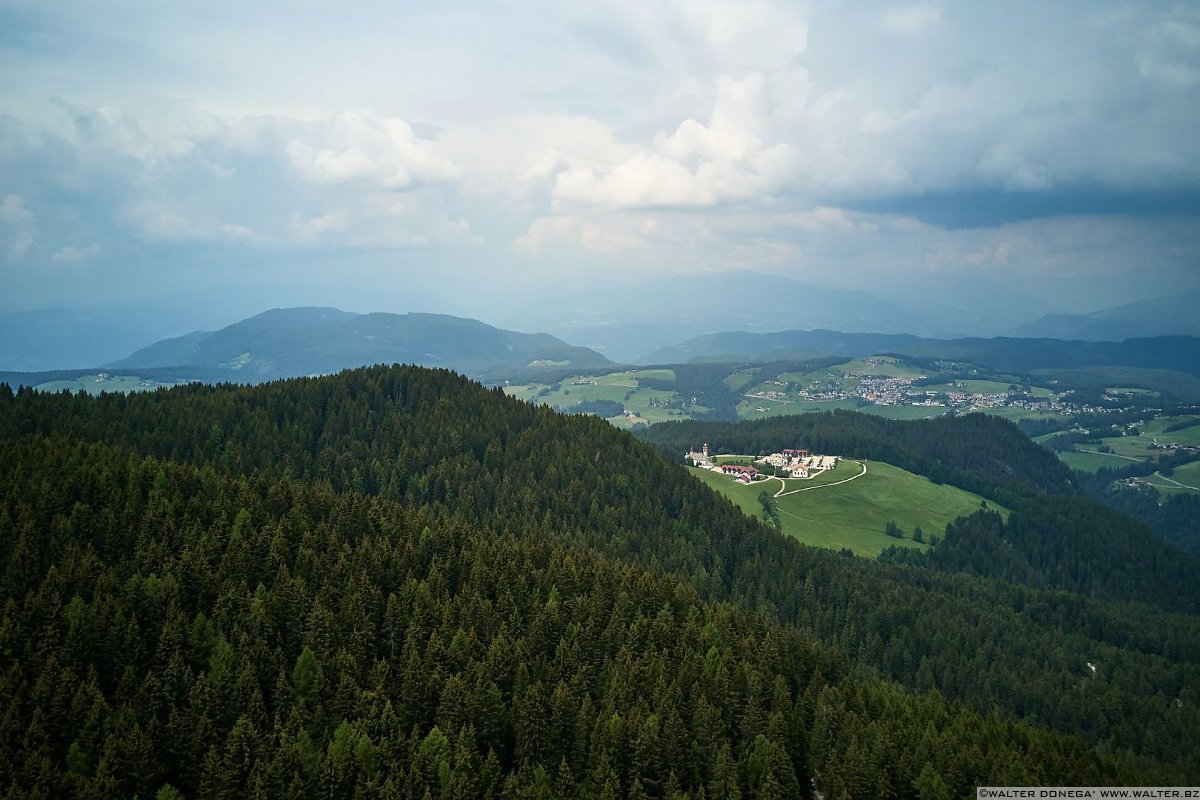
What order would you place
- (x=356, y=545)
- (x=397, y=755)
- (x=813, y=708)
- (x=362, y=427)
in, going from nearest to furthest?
(x=397, y=755), (x=813, y=708), (x=356, y=545), (x=362, y=427)

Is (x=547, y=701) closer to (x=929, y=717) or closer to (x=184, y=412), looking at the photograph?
(x=929, y=717)

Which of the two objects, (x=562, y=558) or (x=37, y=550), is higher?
(x=37, y=550)

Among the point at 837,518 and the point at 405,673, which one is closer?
the point at 405,673

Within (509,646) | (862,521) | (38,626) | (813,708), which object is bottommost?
(862,521)

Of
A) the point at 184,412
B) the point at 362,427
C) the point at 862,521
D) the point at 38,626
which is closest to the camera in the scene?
the point at 38,626

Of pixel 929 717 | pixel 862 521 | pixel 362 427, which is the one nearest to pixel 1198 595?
pixel 862 521

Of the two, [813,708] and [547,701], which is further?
[813,708]

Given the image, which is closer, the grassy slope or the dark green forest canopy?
the dark green forest canopy

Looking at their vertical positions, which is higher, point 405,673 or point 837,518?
point 405,673

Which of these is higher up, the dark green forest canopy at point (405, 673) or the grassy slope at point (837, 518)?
the dark green forest canopy at point (405, 673)

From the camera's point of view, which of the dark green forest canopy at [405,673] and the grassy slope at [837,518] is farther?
the grassy slope at [837,518]

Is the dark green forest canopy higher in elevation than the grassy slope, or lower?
higher
